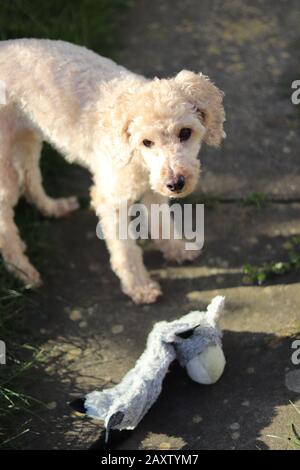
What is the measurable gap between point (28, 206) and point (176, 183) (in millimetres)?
1345

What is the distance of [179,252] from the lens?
354cm

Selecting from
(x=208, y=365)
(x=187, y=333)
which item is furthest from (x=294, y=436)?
(x=187, y=333)

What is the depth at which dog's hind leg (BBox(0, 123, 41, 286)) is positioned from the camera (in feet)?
10.6

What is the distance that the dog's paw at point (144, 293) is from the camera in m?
3.36

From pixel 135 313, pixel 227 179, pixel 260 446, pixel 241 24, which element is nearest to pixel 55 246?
pixel 135 313

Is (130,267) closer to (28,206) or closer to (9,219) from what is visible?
(9,219)

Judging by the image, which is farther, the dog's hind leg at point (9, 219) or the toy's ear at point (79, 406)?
the dog's hind leg at point (9, 219)

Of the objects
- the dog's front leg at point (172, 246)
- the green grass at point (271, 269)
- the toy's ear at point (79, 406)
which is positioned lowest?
the toy's ear at point (79, 406)

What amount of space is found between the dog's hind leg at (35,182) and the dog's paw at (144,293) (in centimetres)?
72

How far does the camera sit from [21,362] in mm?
3178

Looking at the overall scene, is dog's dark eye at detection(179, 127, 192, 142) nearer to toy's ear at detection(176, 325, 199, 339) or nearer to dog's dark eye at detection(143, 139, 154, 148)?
dog's dark eye at detection(143, 139, 154, 148)

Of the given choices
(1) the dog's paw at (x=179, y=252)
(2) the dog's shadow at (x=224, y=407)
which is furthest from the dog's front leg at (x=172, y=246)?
(2) the dog's shadow at (x=224, y=407)

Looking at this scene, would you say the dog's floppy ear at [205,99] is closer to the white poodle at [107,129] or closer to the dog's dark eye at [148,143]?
the white poodle at [107,129]

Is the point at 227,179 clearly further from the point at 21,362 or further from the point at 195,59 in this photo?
the point at 21,362
